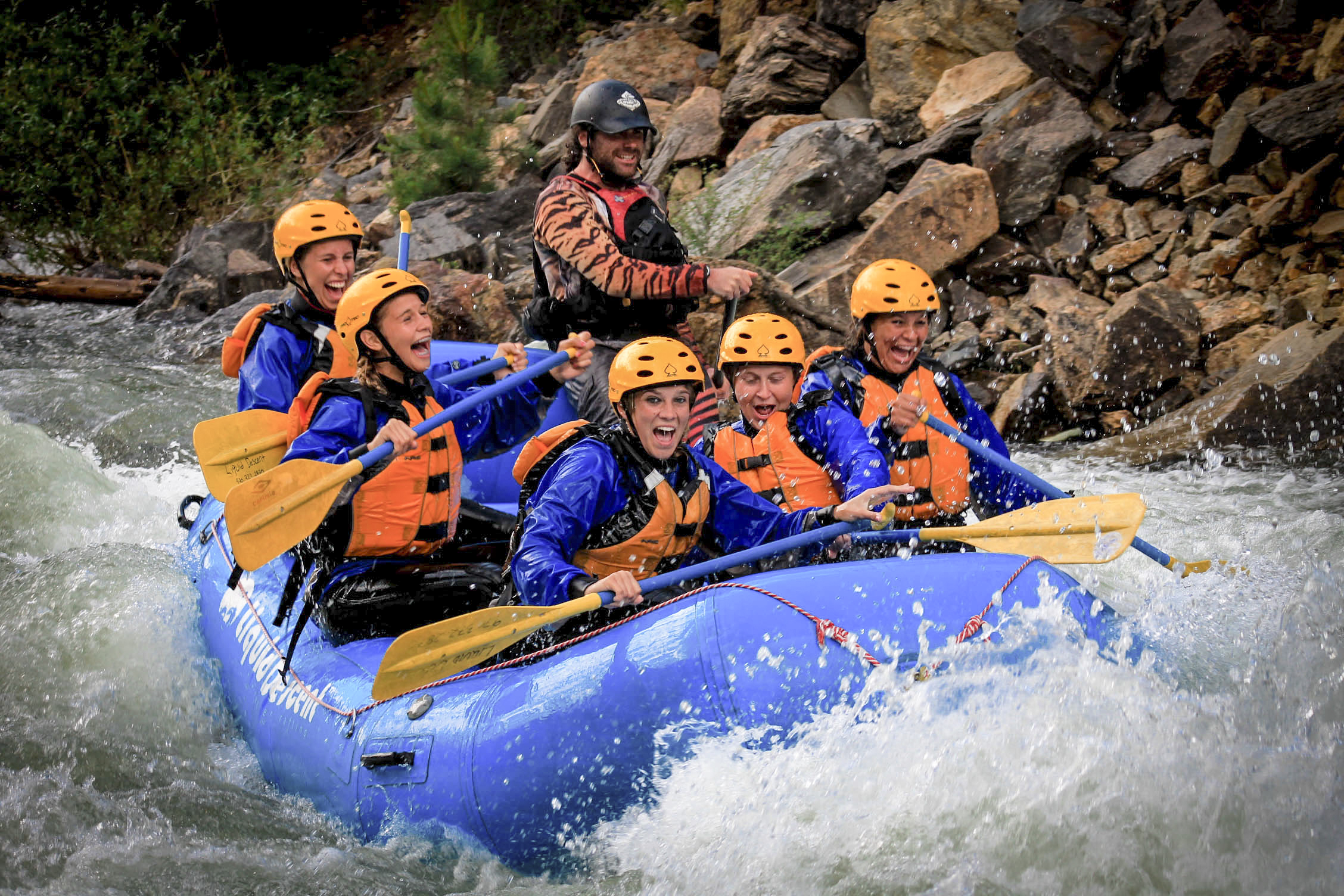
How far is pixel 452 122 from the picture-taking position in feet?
36.6

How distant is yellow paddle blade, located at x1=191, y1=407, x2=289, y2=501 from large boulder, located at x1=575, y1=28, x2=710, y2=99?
8.21 m

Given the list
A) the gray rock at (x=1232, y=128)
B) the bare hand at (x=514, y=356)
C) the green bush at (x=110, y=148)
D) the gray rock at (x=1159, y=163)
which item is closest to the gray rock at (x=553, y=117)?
the green bush at (x=110, y=148)

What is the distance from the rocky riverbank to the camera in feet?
21.9

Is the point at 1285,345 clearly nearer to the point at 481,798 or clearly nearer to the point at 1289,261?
the point at 1289,261

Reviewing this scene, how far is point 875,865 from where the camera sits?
97.5 inches

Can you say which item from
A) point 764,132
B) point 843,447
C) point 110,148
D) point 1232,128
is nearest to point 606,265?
point 843,447

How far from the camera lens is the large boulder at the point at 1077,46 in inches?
330

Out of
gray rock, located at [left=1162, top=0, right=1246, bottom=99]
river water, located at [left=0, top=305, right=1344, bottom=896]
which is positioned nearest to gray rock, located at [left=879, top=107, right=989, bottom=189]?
gray rock, located at [left=1162, top=0, right=1246, bottom=99]

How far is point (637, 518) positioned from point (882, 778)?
3.44 feet

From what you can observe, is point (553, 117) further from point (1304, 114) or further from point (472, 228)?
point (1304, 114)

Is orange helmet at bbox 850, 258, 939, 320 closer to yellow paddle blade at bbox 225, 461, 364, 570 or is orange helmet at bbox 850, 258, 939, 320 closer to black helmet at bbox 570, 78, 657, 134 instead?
black helmet at bbox 570, 78, 657, 134

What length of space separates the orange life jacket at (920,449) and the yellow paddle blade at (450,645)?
148 centimetres

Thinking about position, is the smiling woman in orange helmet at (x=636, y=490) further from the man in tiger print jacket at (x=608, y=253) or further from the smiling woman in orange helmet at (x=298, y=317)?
the smiling woman in orange helmet at (x=298, y=317)

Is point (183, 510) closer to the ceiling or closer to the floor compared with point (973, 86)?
closer to the floor
